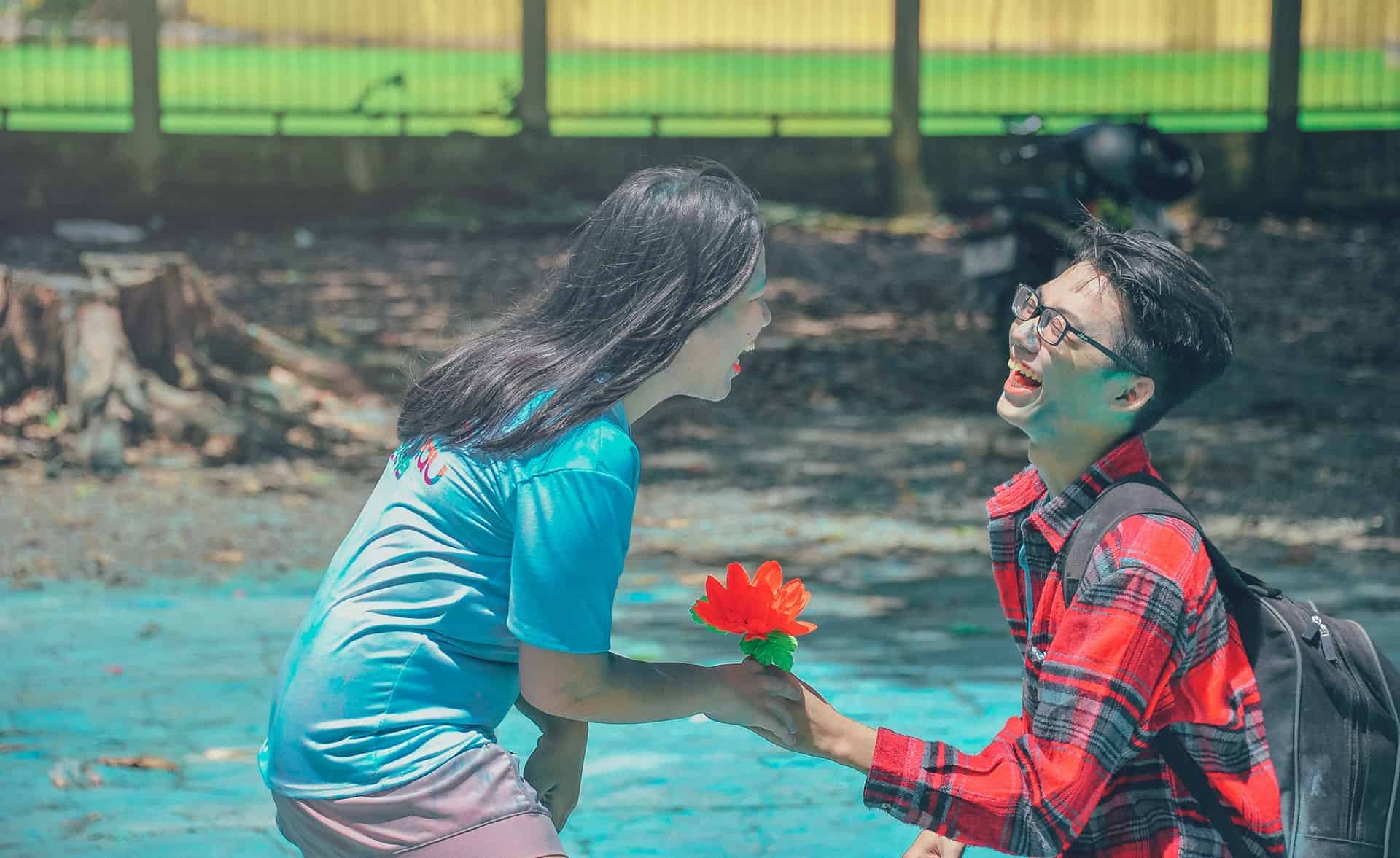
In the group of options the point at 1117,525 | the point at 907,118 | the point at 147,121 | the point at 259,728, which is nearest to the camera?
the point at 1117,525

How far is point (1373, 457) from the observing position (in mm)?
9344

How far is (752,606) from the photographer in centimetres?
267

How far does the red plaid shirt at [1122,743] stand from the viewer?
2.51m

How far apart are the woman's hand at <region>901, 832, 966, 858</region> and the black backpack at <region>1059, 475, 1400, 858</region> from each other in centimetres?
57

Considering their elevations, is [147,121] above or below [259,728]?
above

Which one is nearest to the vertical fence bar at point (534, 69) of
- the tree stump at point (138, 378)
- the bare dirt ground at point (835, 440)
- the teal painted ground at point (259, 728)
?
the bare dirt ground at point (835, 440)

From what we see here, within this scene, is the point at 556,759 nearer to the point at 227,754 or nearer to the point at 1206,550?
the point at 1206,550

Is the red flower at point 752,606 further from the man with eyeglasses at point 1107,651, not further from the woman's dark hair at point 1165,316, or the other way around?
the woman's dark hair at point 1165,316

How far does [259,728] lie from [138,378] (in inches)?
169

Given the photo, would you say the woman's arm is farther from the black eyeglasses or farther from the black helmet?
the black helmet

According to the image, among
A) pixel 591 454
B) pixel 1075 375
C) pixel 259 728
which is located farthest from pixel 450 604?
pixel 259 728

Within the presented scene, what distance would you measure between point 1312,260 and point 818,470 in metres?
7.85

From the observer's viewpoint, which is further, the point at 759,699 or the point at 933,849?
the point at 933,849

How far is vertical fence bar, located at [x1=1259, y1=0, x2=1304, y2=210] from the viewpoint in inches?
689
